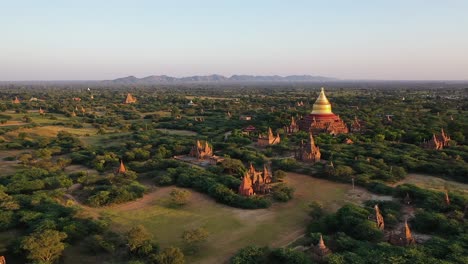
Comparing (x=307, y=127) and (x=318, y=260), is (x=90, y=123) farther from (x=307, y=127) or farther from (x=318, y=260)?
(x=318, y=260)

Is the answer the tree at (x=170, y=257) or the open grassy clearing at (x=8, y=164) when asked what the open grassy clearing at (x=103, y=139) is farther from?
the tree at (x=170, y=257)

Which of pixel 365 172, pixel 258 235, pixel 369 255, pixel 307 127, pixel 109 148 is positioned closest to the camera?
pixel 369 255

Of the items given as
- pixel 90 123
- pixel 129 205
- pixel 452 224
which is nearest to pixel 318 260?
pixel 452 224

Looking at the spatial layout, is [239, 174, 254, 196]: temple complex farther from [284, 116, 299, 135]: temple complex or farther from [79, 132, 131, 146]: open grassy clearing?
[79, 132, 131, 146]: open grassy clearing

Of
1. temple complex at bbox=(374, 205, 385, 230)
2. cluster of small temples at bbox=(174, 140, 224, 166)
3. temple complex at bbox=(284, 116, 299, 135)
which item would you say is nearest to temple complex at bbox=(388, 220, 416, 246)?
temple complex at bbox=(374, 205, 385, 230)

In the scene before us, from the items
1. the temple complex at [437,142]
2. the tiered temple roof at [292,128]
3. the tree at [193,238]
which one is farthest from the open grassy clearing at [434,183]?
the tiered temple roof at [292,128]
